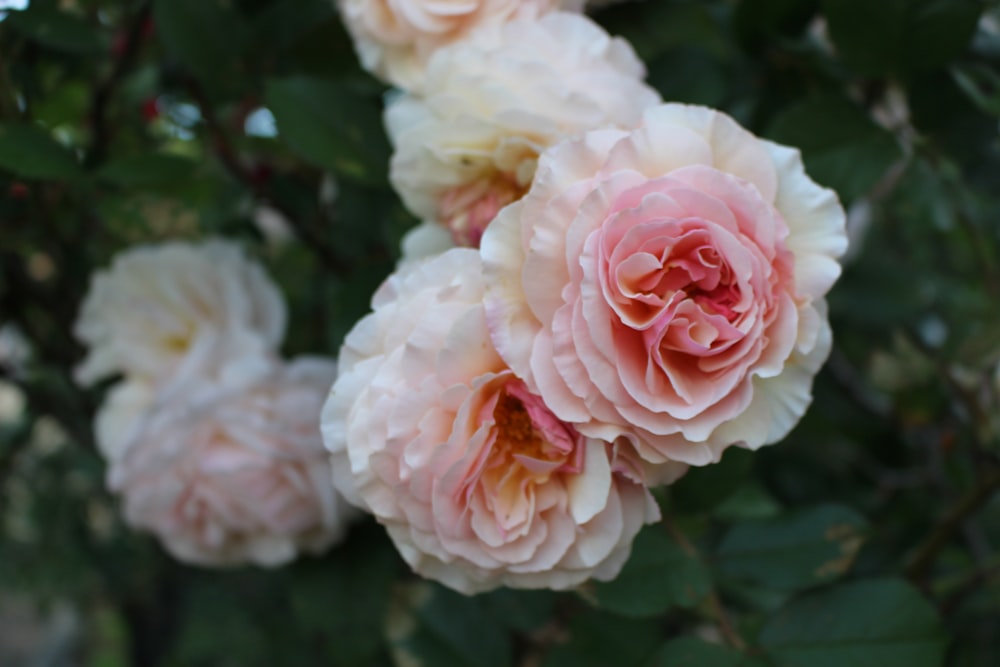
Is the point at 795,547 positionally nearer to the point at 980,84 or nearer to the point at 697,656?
the point at 697,656

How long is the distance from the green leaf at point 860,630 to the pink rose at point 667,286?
22 centimetres

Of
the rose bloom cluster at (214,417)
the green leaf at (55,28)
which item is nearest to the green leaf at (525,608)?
the rose bloom cluster at (214,417)

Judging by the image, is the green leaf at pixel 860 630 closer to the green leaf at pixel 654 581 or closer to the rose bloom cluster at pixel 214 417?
the green leaf at pixel 654 581

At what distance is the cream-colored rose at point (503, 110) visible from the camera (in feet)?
1.63

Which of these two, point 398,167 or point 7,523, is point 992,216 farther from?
point 7,523

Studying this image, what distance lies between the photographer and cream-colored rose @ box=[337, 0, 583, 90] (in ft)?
1.82

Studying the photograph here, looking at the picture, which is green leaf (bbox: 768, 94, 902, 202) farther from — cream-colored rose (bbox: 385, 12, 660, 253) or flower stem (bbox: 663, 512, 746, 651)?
flower stem (bbox: 663, 512, 746, 651)

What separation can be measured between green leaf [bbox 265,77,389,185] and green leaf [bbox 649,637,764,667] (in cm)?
38


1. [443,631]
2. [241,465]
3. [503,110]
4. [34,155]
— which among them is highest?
[503,110]

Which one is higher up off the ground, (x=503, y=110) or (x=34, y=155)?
(x=503, y=110)

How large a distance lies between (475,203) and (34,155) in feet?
1.06

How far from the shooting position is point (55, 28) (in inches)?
26.4

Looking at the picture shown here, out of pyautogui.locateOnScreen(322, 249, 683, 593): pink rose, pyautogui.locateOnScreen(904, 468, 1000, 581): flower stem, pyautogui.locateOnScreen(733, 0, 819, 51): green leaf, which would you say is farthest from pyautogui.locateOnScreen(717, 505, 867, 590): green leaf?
pyautogui.locateOnScreen(733, 0, 819, 51): green leaf

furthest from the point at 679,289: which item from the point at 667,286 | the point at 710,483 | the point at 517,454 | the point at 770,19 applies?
the point at 770,19
